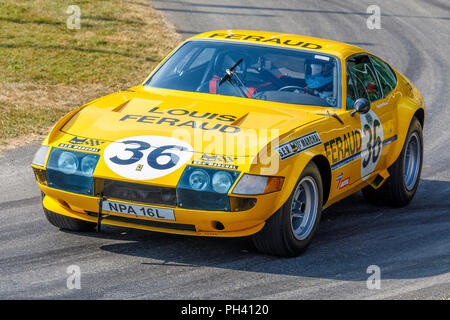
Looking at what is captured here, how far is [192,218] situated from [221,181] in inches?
13.0

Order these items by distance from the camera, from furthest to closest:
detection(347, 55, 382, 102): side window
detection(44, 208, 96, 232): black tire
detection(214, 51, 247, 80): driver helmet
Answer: detection(347, 55, 382, 102): side window
detection(214, 51, 247, 80): driver helmet
detection(44, 208, 96, 232): black tire

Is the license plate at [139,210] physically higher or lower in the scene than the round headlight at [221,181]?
lower

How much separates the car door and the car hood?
21.1 inches

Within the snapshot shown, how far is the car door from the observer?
22.2 feet

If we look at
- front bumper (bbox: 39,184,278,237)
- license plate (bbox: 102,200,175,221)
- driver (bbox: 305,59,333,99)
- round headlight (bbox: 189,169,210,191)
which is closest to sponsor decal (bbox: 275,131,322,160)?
front bumper (bbox: 39,184,278,237)

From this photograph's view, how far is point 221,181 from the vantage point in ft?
17.8

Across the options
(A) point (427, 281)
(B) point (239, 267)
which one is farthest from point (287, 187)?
(A) point (427, 281)

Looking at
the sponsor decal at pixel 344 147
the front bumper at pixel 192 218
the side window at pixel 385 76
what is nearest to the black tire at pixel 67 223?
the front bumper at pixel 192 218

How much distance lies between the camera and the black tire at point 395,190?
753 cm

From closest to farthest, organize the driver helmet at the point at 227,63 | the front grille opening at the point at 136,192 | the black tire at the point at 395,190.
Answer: the front grille opening at the point at 136,192, the driver helmet at the point at 227,63, the black tire at the point at 395,190

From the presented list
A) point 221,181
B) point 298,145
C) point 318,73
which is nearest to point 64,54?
point 318,73

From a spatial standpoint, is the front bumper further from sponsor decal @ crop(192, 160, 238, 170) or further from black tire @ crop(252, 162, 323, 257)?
sponsor decal @ crop(192, 160, 238, 170)

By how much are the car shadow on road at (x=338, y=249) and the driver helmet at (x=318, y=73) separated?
122 cm

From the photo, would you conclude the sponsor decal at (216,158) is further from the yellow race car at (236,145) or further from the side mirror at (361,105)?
the side mirror at (361,105)
